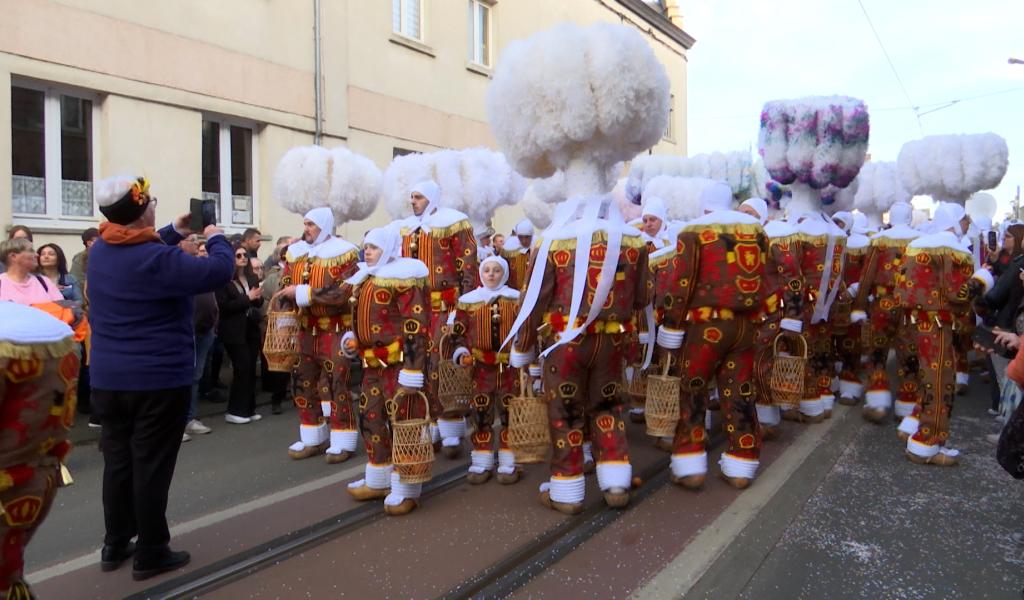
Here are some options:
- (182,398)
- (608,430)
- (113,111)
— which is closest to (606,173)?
(608,430)

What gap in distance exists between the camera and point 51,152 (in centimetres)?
898

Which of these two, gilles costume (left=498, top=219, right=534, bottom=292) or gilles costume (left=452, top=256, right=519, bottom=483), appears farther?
gilles costume (left=498, top=219, right=534, bottom=292)

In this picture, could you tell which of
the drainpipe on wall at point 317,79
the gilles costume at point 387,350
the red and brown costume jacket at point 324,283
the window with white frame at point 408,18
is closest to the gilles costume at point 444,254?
the red and brown costume jacket at point 324,283

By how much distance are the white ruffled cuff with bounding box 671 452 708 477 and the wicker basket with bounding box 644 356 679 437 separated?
0.71ft

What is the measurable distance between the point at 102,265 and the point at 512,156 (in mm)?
2501

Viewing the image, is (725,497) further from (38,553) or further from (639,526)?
(38,553)

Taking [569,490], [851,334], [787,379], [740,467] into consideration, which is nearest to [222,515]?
[569,490]

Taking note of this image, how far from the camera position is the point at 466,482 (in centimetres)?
531

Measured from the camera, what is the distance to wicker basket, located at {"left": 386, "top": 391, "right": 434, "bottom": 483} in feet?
14.7

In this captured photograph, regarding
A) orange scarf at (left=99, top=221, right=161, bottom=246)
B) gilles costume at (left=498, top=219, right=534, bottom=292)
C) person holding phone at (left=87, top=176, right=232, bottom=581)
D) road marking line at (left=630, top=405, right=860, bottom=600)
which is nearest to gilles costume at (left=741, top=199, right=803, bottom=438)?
road marking line at (left=630, top=405, right=860, bottom=600)

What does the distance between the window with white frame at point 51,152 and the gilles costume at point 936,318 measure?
30.7 ft

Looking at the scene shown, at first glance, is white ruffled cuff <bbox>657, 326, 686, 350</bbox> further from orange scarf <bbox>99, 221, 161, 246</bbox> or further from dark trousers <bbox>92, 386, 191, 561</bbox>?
orange scarf <bbox>99, 221, 161, 246</bbox>

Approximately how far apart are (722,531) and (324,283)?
11.2ft

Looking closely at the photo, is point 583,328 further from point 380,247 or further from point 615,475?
point 380,247
